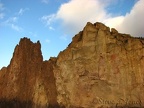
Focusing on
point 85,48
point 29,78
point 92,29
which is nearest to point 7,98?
point 29,78

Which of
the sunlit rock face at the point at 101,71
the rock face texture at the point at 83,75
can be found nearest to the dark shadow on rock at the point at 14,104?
the rock face texture at the point at 83,75

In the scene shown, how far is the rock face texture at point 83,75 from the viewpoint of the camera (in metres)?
75.8

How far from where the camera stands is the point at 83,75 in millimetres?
81500

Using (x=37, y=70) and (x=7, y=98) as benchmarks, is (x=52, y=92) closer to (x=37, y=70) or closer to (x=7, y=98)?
(x=37, y=70)

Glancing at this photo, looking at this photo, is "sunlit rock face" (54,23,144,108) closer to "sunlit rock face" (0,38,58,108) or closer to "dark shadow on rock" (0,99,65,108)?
"sunlit rock face" (0,38,58,108)

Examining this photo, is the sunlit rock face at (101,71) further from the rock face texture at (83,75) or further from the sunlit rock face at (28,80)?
the sunlit rock face at (28,80)

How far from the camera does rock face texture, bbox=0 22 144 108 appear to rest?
249 ft

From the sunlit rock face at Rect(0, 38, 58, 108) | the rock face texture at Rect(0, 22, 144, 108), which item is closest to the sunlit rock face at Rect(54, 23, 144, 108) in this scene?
the rock face texture at Rect(0, 22, 144, 108)

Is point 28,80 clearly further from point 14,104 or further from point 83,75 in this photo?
point 83,75

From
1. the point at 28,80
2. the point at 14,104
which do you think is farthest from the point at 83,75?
the point at 14,104

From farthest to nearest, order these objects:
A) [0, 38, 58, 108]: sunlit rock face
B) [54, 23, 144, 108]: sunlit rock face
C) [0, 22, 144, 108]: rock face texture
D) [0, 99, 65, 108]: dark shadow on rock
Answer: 1. [54, 23, 144, 108]: sunlit rock face
2. [0, 22, 144, 108]: rock face texture
3. [0, 38, 58, 108]: sunlit rock face
4. [0, 99, 65, 108]: dark shadow on rock

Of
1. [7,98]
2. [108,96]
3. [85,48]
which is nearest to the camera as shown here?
[7,98]

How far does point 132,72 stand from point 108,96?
8.93 meters

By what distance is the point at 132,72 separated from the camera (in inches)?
3012
